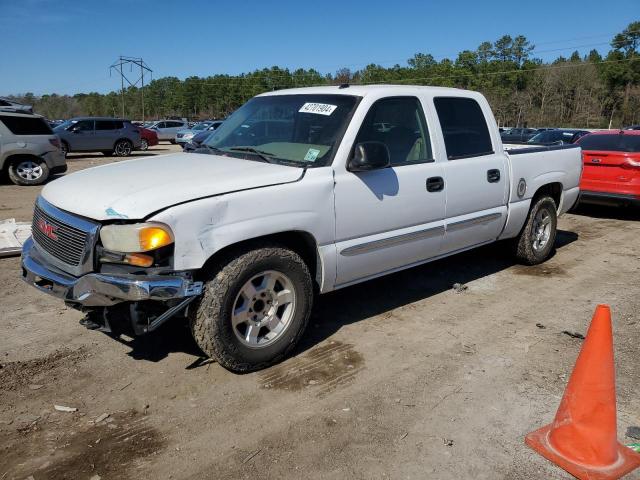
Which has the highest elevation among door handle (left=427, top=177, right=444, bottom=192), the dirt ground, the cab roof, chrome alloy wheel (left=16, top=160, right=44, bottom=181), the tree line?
the tree line

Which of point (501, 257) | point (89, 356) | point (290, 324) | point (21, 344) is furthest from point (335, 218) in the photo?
point (501, 257)

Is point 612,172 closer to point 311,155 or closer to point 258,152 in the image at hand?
point 311,155

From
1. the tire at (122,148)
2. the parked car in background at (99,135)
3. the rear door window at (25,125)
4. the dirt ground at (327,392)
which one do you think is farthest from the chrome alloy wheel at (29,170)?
the tire at (122,148)

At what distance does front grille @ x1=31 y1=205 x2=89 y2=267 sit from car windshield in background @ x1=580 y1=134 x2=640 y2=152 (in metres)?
9.01

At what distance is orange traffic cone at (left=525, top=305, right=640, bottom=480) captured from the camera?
107 inches

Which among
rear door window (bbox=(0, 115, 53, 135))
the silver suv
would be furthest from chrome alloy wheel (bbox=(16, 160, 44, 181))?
rear door window (bbox=(0, 115, 53, 135))

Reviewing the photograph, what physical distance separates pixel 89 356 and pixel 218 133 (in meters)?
2.22

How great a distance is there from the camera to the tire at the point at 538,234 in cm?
616

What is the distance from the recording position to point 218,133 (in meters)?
4.94

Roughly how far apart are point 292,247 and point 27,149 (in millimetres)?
11287

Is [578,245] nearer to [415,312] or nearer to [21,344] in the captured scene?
[415,312]

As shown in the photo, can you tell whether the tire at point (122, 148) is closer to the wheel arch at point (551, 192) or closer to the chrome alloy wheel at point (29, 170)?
the chrome alloy wheel at point (29, 170)

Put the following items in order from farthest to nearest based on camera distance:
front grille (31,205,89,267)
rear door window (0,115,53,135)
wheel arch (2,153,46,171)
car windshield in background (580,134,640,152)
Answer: wheel arch (2,153,46,171)
rear door window (0,115,53,135)
car windshield in background (580,134,640,152)
front grille (31,205,89,267)

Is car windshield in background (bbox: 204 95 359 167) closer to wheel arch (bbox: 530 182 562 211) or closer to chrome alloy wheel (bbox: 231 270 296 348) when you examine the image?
chrome alloy wheel (bbox: 231 270 296 348)
